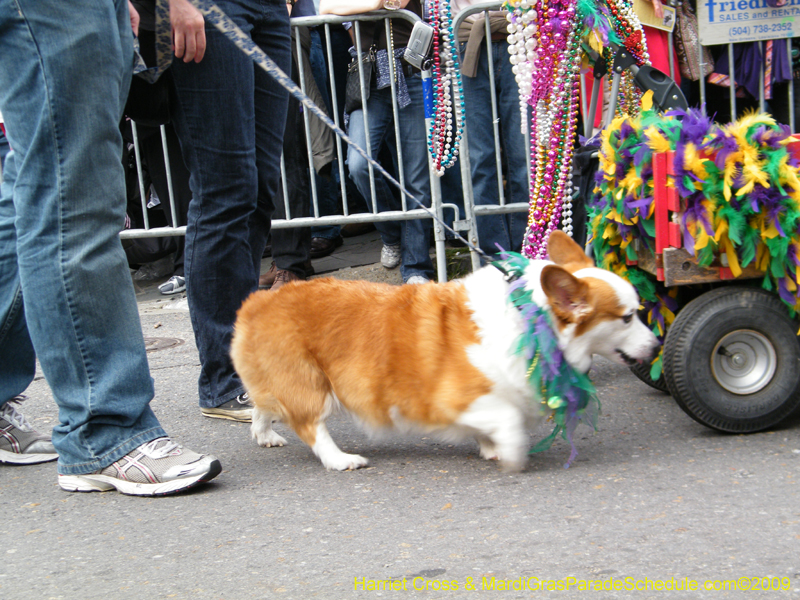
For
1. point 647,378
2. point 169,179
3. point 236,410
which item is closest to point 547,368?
point 647,378

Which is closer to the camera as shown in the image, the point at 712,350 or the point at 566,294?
the point at 566,294

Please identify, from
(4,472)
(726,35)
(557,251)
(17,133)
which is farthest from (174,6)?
(726,35)

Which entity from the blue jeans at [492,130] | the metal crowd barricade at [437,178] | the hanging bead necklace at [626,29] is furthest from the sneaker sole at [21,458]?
the blue jeans at [492,130]

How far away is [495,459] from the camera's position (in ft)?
8.30

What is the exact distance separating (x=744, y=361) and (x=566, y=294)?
2.32ft

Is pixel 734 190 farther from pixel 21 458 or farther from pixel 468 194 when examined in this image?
pixel 21 458

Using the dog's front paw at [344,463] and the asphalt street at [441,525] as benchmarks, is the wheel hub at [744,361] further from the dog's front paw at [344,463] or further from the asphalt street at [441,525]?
the dog's front paw at [344,463]

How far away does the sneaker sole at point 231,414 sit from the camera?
9.88ft

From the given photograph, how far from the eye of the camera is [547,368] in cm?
226

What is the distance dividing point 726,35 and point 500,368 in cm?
293

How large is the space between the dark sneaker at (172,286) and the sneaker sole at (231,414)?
2586 mm

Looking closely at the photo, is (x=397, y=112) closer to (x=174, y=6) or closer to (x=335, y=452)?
(x=174, y=6)

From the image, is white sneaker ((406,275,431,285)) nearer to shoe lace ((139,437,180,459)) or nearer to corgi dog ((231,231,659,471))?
corgi dog ((231,231,659,471))

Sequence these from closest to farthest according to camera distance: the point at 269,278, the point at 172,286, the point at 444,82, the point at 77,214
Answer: the point at 77,214 → the point at 444,82 → the point at 269,278 → the point at 172,286
